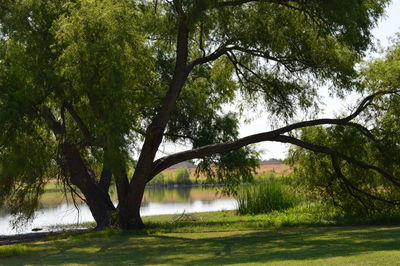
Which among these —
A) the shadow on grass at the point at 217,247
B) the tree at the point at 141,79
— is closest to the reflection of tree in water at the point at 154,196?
the tree at the point at 141,79

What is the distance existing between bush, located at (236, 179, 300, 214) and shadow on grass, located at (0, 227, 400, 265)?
717 centimetres

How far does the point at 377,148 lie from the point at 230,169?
5.57 meters

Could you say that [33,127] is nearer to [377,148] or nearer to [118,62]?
[118,62]

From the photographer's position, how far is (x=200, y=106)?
75.3 ft

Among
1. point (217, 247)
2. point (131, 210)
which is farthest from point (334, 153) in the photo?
point (217, 247)

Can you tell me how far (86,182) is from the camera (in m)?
21.0

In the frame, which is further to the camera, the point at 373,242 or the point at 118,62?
the point at 118,62

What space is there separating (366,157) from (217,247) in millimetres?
7844

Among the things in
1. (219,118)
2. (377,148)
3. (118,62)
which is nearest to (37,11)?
(118,62)

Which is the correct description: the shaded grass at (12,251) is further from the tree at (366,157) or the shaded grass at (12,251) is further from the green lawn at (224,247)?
the tree at (366,157)

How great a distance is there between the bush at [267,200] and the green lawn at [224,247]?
5024 millimetres

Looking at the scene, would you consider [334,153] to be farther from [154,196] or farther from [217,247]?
[154,196]

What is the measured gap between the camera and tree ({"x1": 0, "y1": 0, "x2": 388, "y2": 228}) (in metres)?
15.5

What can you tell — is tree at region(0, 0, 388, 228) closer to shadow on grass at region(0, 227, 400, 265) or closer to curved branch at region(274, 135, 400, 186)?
curved branch at region(274, 135, 400, 186)
